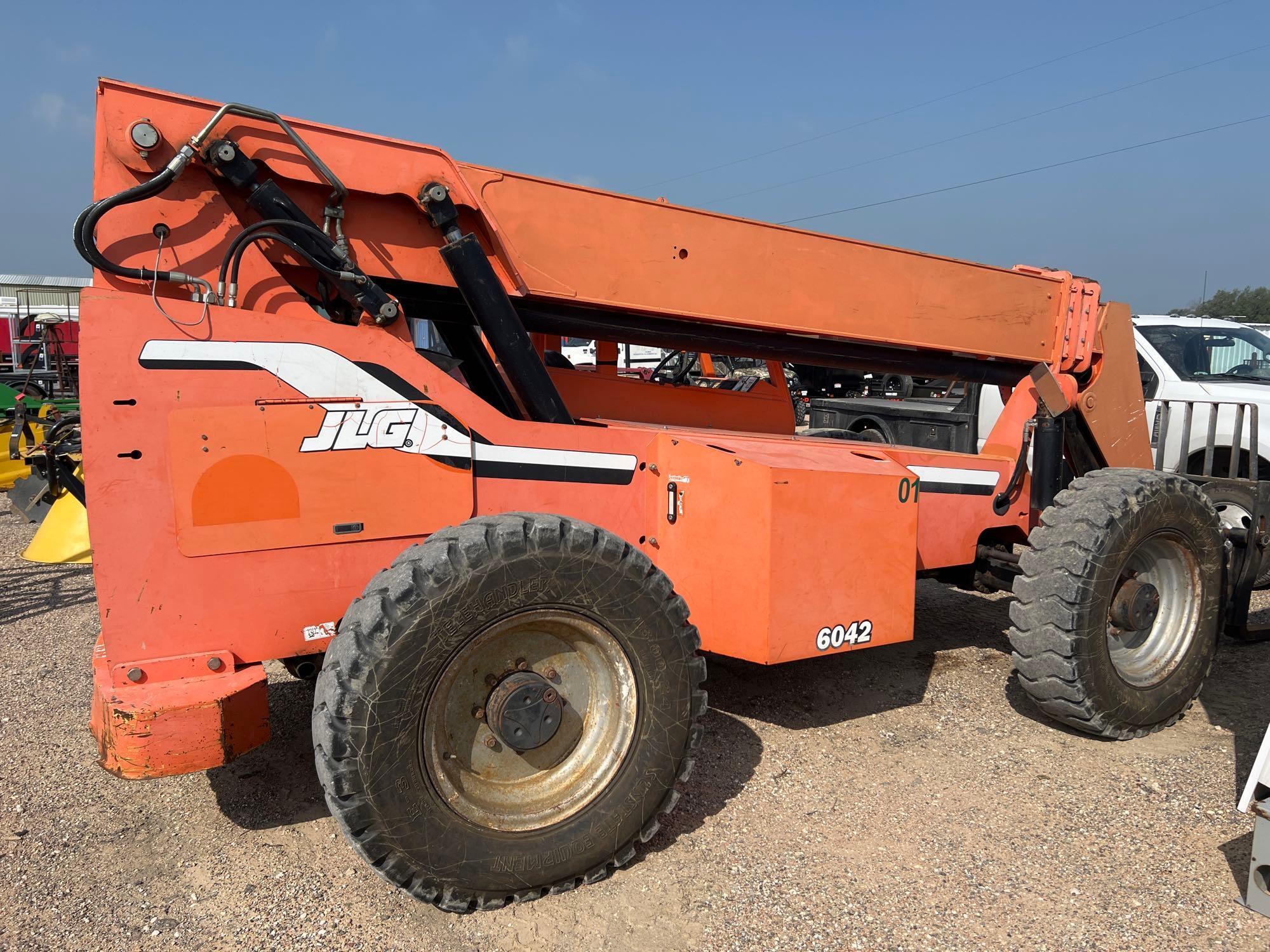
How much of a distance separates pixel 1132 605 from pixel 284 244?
393cm

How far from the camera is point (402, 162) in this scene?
316 cm

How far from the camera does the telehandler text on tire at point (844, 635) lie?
138 inches

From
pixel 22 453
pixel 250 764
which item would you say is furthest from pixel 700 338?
pixel 22 453

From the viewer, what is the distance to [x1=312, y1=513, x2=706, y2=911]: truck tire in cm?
256

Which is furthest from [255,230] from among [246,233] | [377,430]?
[377,430]

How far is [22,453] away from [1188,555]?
434 inches

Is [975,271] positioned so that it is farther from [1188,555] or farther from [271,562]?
[271,562]

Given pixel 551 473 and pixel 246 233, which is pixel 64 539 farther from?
pixel 551 473

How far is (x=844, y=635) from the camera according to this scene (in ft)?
11.7

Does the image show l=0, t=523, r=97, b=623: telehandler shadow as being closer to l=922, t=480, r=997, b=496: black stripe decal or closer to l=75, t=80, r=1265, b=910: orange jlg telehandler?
Result: l=75, t=80, r=1265, b=910: orange jlg telehandler

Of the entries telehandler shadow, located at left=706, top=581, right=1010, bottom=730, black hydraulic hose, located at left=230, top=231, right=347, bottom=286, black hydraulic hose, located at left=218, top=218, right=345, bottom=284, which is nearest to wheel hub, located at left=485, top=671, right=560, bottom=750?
black hydraulic hose, located at left=230, top=231, right=347, bottom=286

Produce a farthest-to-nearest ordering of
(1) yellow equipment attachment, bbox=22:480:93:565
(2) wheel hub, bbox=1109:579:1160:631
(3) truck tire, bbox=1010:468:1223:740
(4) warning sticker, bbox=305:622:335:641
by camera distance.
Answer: (1) yellow equipment attachment, bbox=22:480:93:565 < (2) wheel hub, bbox=1109:579:1160:631 < (3) truck tire, bbox=1010:468:1223:740 < (4) warning sticker, bbox=305:622:335:641

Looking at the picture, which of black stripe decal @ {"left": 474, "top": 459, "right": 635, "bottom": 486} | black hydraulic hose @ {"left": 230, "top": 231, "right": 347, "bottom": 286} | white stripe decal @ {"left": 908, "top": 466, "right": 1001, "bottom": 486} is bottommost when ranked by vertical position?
white stripe decal @ {"left": 908, "top": 466, "right": 1001, "bottom": 486}

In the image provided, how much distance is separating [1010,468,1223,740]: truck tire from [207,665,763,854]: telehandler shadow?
1.37 m
